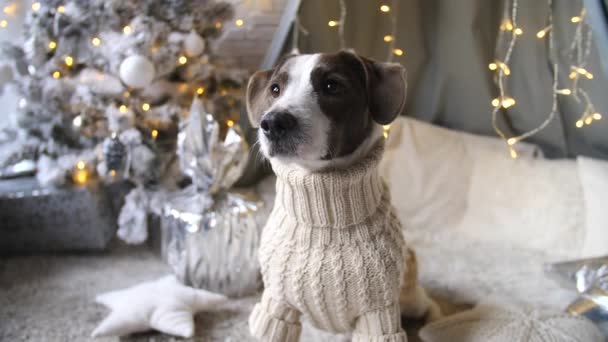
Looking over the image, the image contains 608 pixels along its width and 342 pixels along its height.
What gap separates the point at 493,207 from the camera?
163 centimetres

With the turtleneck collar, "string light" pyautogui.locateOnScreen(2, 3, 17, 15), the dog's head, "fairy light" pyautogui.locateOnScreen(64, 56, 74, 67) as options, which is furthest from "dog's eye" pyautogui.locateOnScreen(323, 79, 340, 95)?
"string light" pyautogui.locateOnScreen(2, 3, 17, 15)

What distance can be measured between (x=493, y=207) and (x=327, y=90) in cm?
99

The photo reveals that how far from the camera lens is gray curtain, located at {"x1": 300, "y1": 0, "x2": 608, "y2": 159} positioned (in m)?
1.46

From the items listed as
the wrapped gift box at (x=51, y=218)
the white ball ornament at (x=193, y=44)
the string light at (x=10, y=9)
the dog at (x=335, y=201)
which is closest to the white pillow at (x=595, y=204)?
the dog at (x=335, y=201)

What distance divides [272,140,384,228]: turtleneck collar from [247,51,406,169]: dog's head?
0.03 metres

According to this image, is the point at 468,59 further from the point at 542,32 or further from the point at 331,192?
the point at 331,192

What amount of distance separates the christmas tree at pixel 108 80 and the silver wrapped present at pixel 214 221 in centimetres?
19

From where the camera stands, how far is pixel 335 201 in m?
0.88

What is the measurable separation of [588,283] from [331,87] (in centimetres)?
88

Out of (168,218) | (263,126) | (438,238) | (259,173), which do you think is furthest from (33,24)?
(438,238)

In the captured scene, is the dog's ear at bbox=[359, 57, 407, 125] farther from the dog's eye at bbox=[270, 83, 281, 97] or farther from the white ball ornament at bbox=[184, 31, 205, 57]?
the white ball ornament at bbox=[184, 31, 205, 57]

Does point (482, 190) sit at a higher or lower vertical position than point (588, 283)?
higher

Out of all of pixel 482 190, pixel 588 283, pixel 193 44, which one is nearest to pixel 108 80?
pixel 193 44

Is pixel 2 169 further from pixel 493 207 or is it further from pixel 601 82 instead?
pixel 601 82
